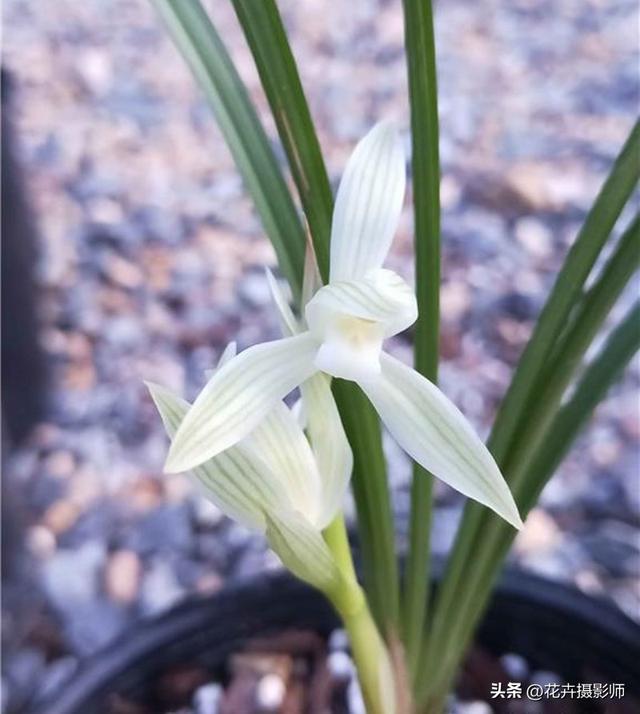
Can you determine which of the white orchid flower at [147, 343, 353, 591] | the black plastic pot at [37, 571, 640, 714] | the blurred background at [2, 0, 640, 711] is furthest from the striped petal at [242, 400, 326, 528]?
the blurred background at [2, 0, 640, 711]

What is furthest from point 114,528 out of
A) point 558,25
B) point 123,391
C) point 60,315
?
point 558,25

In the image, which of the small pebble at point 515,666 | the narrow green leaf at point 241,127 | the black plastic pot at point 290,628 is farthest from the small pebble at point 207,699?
the narrow green leaf at point 241,127

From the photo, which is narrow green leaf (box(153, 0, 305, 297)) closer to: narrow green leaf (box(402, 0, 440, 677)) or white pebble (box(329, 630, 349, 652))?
narrow green leaf (box(402, 0, 440, 677))

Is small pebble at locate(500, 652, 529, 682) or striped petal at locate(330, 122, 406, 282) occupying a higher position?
striped petal at locate(330, 122, 406, 282)

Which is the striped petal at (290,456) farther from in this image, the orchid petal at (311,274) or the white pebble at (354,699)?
the white pebble at (354,699)

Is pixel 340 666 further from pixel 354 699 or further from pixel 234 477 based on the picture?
pixel 234 477

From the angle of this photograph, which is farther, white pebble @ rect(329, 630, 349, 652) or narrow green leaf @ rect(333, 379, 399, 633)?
white pebble @ rect(329, 630, 349, 652)

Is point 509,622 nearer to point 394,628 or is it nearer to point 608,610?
point 608,610
